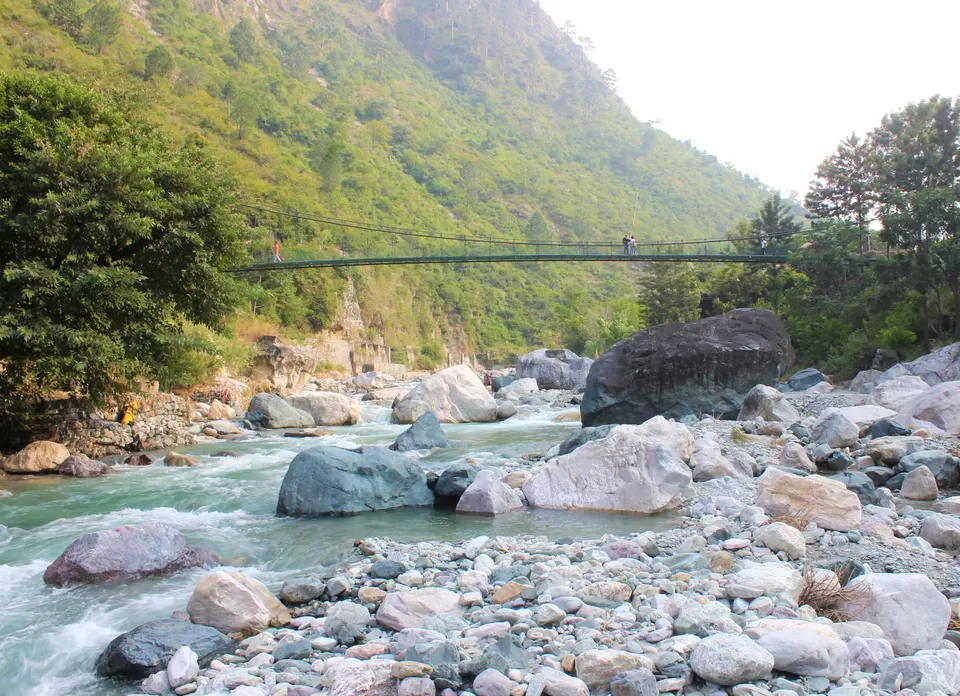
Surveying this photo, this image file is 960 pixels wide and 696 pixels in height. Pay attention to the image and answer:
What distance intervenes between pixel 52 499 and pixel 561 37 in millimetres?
150577

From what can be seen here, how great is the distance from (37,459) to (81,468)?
2.77 ft

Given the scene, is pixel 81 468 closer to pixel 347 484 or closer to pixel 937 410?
pixel 347 484

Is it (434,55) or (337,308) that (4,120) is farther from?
(434,55)

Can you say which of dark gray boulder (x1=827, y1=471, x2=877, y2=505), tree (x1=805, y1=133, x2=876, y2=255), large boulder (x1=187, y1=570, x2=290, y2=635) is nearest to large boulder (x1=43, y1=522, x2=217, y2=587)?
large boulder (x1=187, y1=570, x2=290, y2=635)

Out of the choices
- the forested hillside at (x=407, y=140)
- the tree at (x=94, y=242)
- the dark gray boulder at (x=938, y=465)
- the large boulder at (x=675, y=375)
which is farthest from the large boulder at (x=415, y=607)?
the large boulder at (x=675, y=375)

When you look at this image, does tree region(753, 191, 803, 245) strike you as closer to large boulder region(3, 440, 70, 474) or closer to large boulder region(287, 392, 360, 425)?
large boulder region(287, 392, 360, 425)

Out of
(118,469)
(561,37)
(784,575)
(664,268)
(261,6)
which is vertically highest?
(561,37)

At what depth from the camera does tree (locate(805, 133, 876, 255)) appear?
33.2m

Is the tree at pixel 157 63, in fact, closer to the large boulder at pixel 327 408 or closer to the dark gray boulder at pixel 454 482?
the large boulder at pixel 327 408

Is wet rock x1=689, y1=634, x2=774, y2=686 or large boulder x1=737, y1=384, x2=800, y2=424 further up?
wet rock x1=689, y1=634, x2=774, y2=686

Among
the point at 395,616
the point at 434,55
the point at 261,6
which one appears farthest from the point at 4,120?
the point at 434,55

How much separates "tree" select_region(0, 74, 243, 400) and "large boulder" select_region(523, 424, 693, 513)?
6531mm

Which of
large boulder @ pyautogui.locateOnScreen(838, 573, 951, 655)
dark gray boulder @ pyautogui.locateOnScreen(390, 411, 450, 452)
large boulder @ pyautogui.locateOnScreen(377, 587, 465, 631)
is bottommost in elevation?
dark gray boulder @ pyautogui.locateOnScreen(390, 411, 450, 452)

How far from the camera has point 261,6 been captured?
328ft
